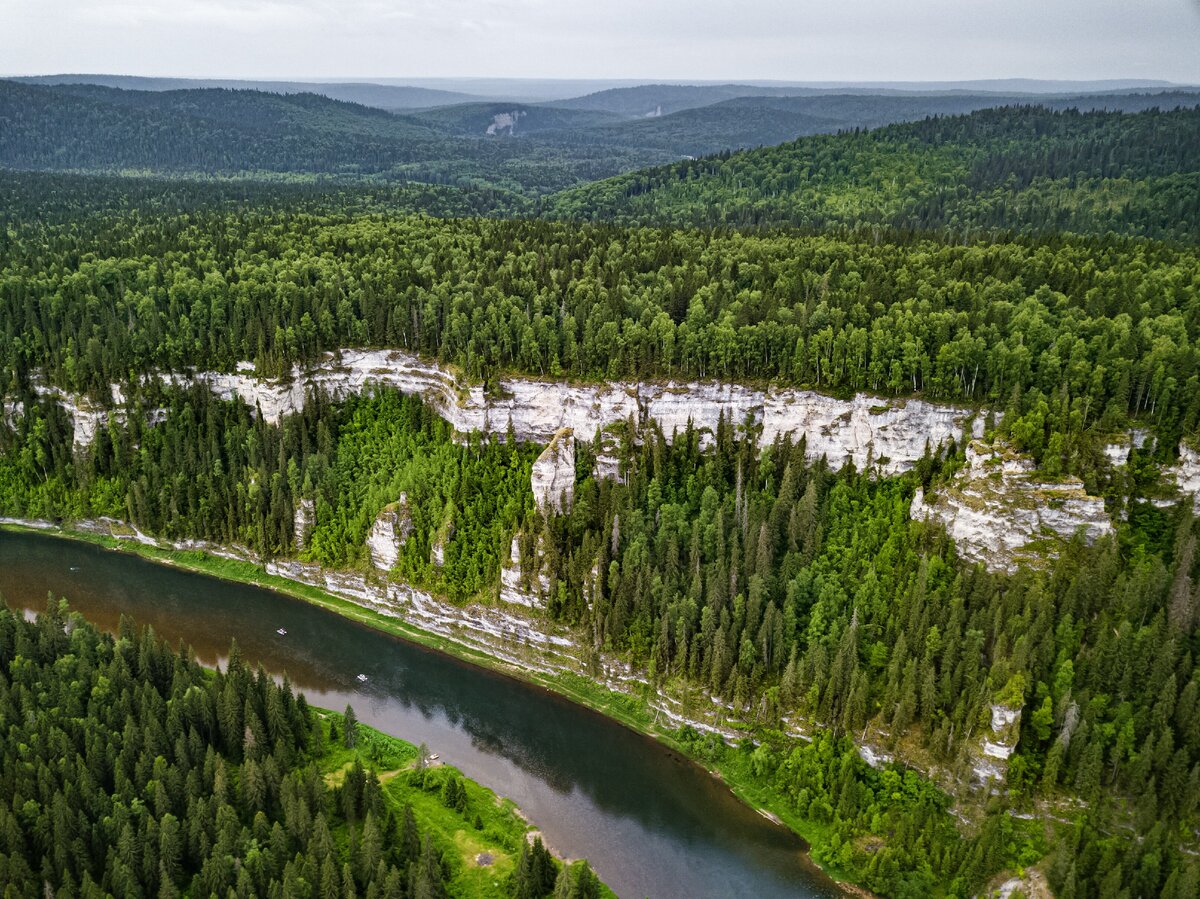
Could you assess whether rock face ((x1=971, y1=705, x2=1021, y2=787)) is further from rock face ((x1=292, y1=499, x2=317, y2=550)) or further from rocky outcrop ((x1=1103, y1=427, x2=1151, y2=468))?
rock face ((x1=292, y1=499, x2=317, y2=550))

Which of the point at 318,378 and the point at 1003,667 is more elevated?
the point at 318,378

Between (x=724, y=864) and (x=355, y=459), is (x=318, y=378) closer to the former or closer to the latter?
(x=355, y=459)

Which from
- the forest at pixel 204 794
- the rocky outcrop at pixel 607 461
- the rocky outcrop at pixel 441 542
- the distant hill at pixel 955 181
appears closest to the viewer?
the forest at pixel 204 794

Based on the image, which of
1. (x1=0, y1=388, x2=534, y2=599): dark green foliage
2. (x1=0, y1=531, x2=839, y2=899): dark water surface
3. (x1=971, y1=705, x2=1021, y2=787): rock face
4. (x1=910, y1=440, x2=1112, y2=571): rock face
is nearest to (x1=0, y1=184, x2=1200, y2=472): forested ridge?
(x1=910, y1=440, x2=1112, y2=571): rock face

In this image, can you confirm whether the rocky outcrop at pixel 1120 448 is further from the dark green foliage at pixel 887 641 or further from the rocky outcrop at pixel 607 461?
the rocky outcrop at pixel 607 461

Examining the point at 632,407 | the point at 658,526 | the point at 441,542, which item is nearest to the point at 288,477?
the point at 441,542

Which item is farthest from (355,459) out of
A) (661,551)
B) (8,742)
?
(8,742)

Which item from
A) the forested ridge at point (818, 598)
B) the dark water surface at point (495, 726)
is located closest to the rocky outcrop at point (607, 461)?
the forested ridge at point (818, 598)
